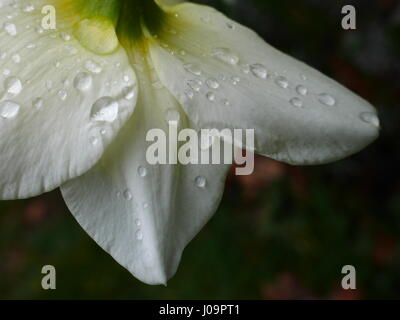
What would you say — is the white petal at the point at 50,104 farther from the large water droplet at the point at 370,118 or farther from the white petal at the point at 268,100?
the large water droplet at the point at 370,118

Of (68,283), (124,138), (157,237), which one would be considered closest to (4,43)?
(124,138)

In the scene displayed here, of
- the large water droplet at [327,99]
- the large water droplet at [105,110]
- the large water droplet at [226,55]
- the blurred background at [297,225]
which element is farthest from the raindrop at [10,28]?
the blurred background at [297,225]

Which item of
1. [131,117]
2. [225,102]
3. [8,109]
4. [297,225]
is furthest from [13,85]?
[297,225]

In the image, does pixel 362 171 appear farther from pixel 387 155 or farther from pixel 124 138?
pixel 124 138

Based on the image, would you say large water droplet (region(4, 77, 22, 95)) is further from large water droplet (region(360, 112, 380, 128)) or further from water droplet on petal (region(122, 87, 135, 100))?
large water droplet (region(360, 112, 380, 128))

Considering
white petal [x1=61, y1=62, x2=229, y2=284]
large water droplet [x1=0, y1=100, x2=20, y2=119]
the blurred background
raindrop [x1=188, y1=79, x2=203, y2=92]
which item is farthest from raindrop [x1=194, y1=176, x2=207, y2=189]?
the blurred background

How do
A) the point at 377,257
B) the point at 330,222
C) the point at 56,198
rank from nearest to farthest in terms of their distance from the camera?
the point at 330,222
the point at 377,257
the point at 56,198

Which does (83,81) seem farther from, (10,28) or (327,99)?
(327,99)
